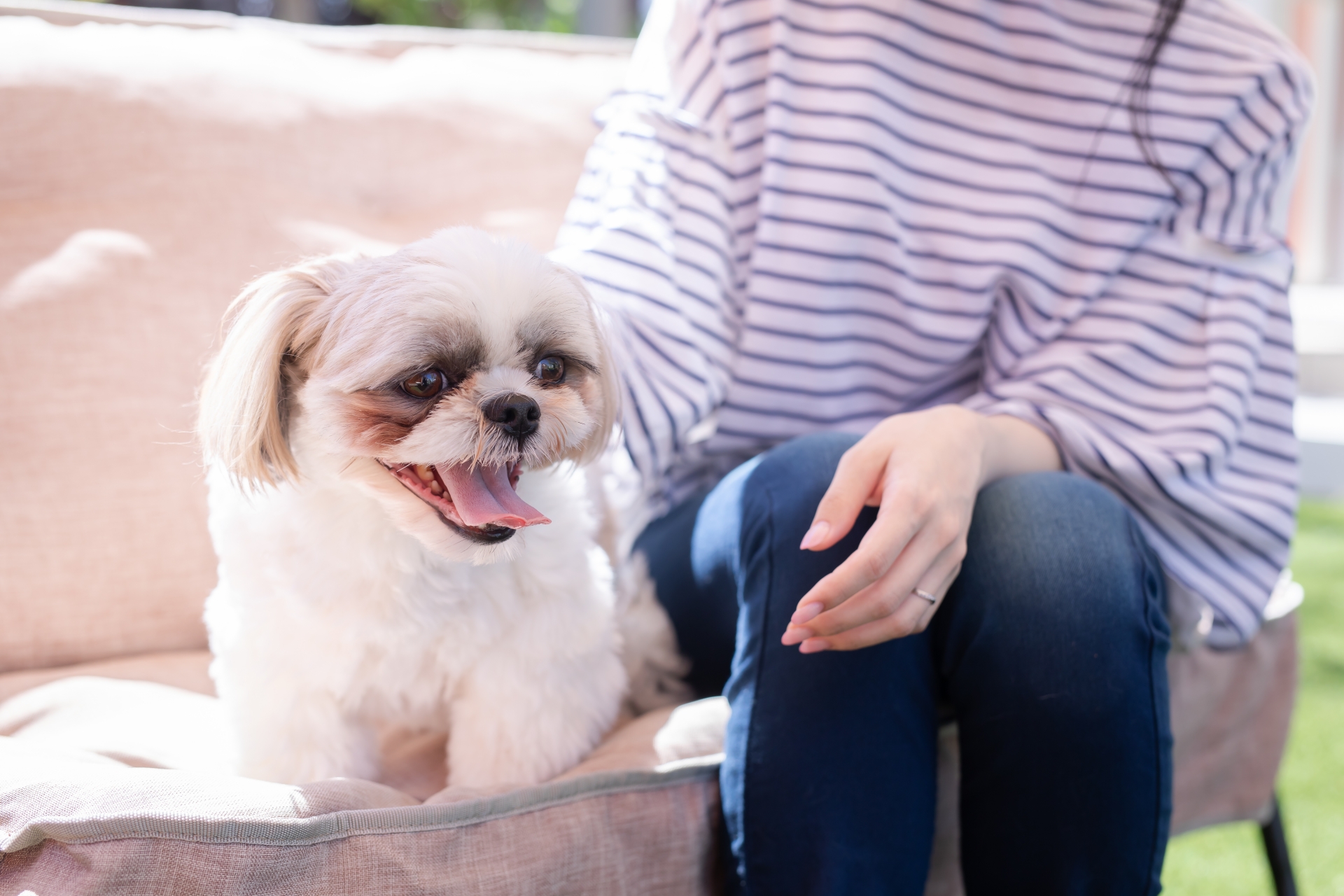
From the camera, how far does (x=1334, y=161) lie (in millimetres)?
3754

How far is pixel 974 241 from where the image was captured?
107 cm

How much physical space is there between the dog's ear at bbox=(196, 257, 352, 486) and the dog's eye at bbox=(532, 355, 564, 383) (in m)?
0.17

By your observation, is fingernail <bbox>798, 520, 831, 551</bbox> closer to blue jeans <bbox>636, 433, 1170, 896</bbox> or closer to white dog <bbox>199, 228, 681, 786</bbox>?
blue jeans <bbox>636, 433, 1170, 896</bbox>

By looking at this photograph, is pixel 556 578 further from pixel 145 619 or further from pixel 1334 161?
pixel 1334 161

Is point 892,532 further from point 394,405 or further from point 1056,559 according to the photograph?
point 394,405

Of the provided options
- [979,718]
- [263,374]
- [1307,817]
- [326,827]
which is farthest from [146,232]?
[1307,817]

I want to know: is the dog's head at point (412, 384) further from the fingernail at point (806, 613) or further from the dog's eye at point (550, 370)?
the fingernail at point (806, 613)

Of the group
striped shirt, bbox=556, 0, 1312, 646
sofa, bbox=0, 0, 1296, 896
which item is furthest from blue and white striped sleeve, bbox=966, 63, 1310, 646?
sofa, bbox=0, 0, 1296, 896

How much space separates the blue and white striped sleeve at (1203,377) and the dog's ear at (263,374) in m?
0.66

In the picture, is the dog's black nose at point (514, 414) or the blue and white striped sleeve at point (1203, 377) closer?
the dog's black nose at point (514, 414)

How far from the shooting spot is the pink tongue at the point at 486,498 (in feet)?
2.38

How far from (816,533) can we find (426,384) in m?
0.31

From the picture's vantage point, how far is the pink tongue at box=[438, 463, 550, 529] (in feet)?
2.38

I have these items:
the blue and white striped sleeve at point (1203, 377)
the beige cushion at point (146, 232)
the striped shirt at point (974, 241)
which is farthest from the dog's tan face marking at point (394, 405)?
Answer: the blue and white striped sleeve at point (1203, 377)
